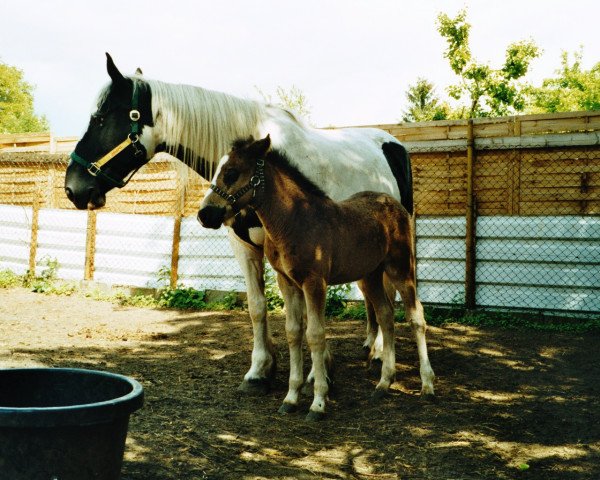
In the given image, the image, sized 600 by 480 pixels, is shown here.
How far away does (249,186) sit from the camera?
4.30 metres

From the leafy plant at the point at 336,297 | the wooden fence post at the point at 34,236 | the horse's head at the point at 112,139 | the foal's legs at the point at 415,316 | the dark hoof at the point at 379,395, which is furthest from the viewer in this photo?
the wooden fence post at the point at 34,236

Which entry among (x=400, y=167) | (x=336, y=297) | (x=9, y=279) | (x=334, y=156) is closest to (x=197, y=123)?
(x=334, y=156)

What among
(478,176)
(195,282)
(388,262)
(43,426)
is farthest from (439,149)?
(43,426)

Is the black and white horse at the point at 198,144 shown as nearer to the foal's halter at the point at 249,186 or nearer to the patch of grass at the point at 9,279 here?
the foal's halter at the point at 249,186

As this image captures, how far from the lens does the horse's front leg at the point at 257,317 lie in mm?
5156

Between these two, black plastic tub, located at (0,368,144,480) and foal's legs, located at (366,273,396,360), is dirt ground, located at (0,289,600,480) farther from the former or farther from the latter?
black plastic tub, located at (0,368,144,480)

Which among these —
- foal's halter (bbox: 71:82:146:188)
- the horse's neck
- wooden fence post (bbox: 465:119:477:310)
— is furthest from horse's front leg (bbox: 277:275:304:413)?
wooden fence post (bbox: 465:119:477:310)

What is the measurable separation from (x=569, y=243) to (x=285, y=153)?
5.64 metres

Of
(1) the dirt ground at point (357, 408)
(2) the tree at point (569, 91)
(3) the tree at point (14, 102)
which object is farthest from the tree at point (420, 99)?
(1) the dirt ground at point (357, 408)

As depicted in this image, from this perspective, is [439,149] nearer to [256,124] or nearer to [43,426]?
[256,124]

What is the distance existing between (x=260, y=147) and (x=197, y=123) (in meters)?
0.81

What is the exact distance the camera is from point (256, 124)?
4.99m

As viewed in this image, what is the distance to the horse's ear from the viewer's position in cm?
446

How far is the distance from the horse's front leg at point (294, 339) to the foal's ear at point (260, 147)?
1.07 m
